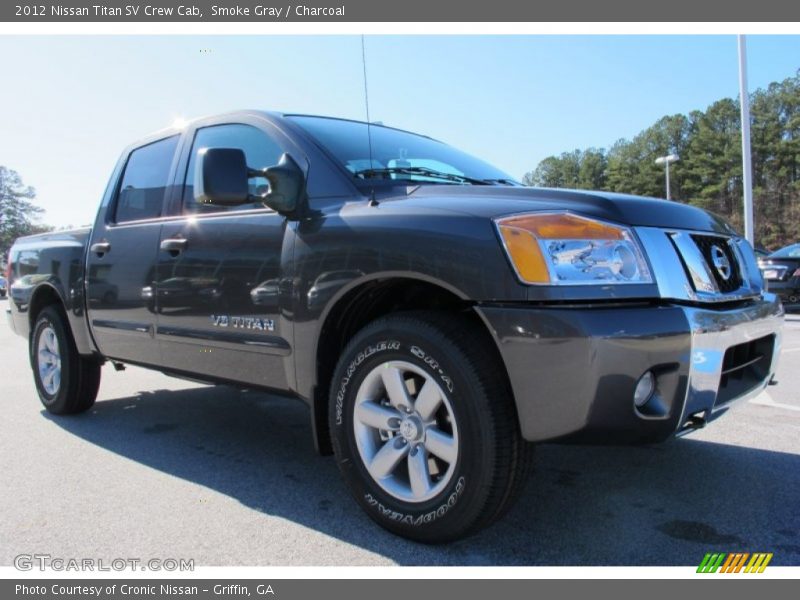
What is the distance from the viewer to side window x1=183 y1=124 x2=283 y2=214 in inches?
117

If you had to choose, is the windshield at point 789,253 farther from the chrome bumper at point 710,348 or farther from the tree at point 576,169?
the tree at point 576,169

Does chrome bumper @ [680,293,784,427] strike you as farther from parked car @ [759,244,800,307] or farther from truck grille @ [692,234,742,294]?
parked car @ [759,244,800,307]

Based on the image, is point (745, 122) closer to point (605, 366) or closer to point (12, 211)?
point (605, 366)

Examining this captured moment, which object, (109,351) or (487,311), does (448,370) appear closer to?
(487,311)

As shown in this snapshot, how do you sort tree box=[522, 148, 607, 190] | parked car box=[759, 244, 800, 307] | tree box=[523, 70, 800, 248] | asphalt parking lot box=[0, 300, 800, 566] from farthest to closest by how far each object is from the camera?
1. tree box=[522, 148, 607, 190]
2. tree box=[523, 70, 800, 248]
3. parked car box=[759, 244, 800, 307]
4. asphalt parking lot box=[0, 300, 800, 566]

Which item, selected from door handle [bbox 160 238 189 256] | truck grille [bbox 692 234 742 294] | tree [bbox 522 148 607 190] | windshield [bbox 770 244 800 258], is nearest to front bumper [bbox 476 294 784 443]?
truck grille [bbox 692 234 742 294]

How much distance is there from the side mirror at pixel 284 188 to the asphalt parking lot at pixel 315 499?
1.31 metres

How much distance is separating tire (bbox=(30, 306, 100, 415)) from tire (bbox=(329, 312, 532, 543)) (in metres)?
2.70

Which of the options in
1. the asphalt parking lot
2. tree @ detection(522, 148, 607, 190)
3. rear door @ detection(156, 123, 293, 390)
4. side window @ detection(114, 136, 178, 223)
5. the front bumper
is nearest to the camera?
the front bumper

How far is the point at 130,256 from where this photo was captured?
11.7 feet

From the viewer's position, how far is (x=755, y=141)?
54219mm

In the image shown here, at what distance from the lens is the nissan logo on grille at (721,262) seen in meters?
2.35
